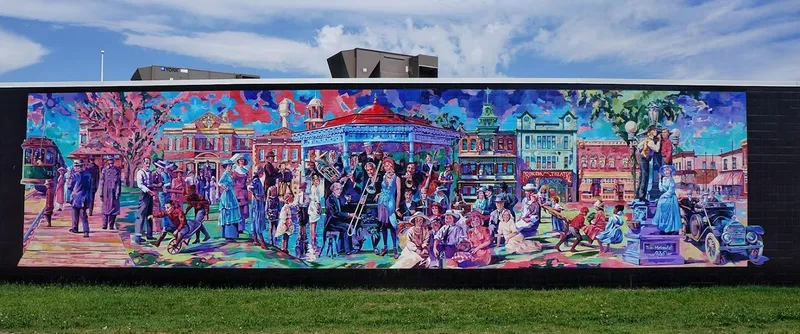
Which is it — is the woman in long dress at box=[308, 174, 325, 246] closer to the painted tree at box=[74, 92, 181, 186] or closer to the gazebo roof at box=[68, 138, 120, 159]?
the painted tree at box=[74, 92, 181, 186]

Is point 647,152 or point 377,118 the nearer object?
point 377,118

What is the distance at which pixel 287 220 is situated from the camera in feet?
40.9

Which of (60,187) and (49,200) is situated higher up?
(60,187)

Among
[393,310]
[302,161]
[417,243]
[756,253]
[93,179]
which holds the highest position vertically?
[302,161]

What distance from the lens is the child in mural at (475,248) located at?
1235cm

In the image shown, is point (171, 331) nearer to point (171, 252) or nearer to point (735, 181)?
point (171, 252)

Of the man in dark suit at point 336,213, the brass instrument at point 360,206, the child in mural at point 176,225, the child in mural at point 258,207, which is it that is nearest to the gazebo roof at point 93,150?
the child in mural at point 176,225

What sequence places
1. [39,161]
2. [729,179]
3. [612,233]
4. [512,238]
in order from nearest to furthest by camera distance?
[512,238] → [612,233] → [729,179] → [39,161]

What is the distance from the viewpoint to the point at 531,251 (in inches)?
487

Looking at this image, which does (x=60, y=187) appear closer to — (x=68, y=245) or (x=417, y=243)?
(x=68, y=245)

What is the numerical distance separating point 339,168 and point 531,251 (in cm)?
375

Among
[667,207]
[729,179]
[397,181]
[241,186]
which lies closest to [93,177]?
[241,186]

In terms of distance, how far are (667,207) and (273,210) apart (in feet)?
23.4

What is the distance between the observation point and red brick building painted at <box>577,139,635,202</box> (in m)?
12.5
